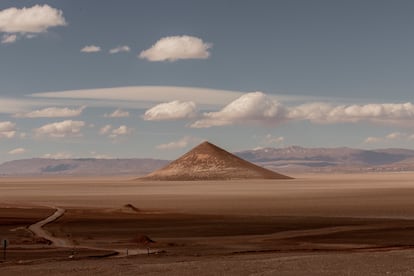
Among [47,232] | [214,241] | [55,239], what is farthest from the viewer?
[47,232]

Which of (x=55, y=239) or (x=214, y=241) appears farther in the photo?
(x=55, y=239)

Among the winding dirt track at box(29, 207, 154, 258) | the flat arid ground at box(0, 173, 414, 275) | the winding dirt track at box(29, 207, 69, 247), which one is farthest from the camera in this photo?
the winding dirt track at box(29, 207, 69, 247)

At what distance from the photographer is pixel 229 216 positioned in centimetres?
6850

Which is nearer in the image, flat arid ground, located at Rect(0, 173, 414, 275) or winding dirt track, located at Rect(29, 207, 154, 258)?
flat arid ground, located at Rect(0, 173, 414, 275)

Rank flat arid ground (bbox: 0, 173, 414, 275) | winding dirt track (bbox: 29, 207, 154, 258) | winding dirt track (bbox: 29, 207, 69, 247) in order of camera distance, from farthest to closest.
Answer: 1. winding dirt track (bbox: 29, 207, 69, 247)
2. winding dirt track (bbox: 29, 207, 154, 258)
3. flat arid ground (bbox: 0, 173, 414, 275)

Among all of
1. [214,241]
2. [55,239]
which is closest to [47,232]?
[55,239]

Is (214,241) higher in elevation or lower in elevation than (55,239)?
lower

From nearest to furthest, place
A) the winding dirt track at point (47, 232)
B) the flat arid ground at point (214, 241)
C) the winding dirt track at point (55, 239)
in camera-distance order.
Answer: the flat arid ground at point (214, 241) → the winding dirt track at point (55, 239) → the winding dirt track at point (47, 232)

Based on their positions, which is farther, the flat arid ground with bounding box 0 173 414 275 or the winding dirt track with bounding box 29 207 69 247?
the winding dirt track with bounding box 29 207 69 247

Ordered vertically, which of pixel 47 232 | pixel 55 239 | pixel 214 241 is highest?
pixel 47 232

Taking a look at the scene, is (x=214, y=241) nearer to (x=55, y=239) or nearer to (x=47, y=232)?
(x=55, y=239)

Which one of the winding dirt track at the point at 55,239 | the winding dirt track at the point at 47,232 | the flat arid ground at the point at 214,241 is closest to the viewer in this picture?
the flat arid ground at the point at 214,241

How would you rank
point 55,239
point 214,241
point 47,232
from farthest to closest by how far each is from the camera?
1. point 47,232
2. point 55,239
3. point 214,241

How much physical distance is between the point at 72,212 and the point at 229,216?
760 inches
